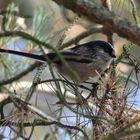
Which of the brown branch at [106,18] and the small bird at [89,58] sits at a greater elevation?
the small bird at [89,58]

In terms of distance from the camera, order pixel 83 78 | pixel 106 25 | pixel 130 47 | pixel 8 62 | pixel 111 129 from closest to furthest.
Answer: pixel 106 25 → pixel 111 129 → pixel 130 47 → pixel 8 62 → pixel 83 78

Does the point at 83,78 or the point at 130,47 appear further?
the point at 83,78

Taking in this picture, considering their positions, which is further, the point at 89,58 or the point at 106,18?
the point at 89,58

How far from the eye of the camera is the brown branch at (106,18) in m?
0.83

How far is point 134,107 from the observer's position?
1.18m

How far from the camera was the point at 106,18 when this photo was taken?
0.83 m

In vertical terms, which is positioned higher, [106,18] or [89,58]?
[89,58]

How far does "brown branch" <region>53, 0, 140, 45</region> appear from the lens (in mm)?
827

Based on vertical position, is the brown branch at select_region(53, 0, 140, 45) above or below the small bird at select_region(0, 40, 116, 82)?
below

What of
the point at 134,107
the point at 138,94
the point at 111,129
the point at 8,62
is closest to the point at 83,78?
the point at 8,62

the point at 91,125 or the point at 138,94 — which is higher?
the point at 138,94

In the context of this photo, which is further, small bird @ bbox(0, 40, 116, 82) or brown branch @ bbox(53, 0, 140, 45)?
small bird @ bbox(0, 40, 116, 82)

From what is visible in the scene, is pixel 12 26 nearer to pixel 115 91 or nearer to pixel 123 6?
pixel 123 6

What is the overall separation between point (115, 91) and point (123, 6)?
45 cm
